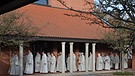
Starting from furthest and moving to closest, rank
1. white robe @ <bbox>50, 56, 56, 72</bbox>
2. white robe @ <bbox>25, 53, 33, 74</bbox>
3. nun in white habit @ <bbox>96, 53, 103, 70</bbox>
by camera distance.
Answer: nun in white habit @ <bbox>96, 53, 103, 70</bbox> < white robe @ <bbox>50, 56, 56, 72</bbox> < white robe @ <bbox>25, 53, 33, 74</bbox>

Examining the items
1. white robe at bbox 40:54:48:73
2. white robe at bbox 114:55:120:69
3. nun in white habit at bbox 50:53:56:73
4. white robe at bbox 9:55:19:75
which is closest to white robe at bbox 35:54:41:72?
white robe at bbox 40:54:48:73

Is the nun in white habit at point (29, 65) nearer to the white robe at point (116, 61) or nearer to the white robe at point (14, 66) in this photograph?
the white robe at point (14, 66)

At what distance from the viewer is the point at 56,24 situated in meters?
24.8

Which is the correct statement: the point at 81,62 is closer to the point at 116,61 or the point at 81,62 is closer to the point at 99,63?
the point at 99,63

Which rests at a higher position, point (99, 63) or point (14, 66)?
point (14, 66)

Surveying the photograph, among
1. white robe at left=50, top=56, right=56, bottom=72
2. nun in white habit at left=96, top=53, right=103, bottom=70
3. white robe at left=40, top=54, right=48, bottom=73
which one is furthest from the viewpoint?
nun in white habit at left=96, top=53, right=103, bottom=70

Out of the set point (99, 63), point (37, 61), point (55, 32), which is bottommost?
point (99, 63)

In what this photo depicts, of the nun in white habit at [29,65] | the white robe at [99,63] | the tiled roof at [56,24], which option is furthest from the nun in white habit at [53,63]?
the white robe at [99,63]

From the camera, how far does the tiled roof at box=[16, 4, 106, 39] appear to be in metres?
22.9

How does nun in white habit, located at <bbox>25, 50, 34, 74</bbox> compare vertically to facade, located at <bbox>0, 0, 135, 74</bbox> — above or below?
below

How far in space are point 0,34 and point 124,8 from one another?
9.48 metres

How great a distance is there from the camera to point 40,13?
24.5 meters

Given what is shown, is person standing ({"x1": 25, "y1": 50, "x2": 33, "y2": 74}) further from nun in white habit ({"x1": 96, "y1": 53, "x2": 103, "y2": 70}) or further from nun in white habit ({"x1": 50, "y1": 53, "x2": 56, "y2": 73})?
nun in white habit ({"x1": 96, "y1": 53, "x2": 103, "y2": 70})

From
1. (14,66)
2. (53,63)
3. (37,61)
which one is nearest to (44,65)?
(37,61)
